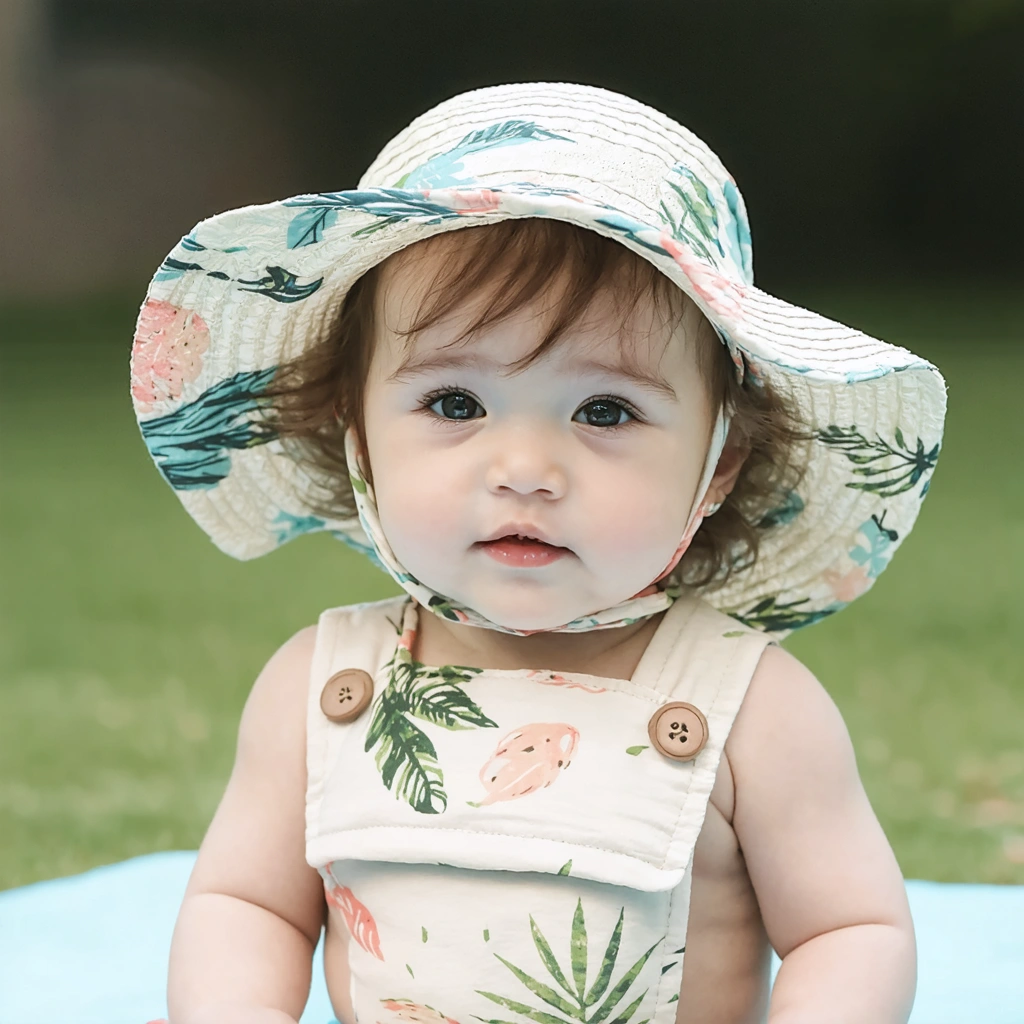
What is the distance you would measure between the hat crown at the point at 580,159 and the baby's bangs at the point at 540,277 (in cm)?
3

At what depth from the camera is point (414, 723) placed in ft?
3.83

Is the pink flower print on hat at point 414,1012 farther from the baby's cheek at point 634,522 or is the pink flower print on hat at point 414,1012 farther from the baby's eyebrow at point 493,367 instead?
the baby's eyebrow at point 493,367

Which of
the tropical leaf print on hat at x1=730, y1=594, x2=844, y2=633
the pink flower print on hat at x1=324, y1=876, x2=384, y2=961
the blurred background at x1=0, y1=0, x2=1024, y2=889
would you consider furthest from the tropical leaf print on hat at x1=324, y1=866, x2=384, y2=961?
the blurred background at x1=0, y1=0, x2=1024, y2=889

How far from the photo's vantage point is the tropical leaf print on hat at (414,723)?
1.13 m

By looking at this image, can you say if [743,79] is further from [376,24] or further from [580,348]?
[580,348]

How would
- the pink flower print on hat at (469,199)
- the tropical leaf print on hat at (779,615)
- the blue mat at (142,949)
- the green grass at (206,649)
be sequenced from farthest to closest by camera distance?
the green grass at (206,649) → the blue mat at (142,949) → the tropical leaf print on hat at (779,615) → the pink flower print on hat at (469,199)

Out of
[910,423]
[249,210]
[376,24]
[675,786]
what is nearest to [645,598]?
[675,786]

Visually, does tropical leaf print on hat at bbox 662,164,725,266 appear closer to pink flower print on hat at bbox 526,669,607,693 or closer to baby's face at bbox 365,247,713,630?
baby's face at bbox 365,247,713,630

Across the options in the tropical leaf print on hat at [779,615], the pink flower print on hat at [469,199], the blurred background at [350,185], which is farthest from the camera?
the blurred background at [350,185]

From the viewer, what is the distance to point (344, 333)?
130cm

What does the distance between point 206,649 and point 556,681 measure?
1922 millimetres

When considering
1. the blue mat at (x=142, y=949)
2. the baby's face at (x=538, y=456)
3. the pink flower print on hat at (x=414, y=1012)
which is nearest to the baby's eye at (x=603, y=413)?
the baby's face at (x=538, y=456)

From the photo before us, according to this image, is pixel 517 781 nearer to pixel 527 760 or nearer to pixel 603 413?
pixel 527 760

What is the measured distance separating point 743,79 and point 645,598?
15.7ft
